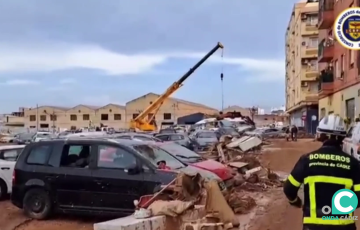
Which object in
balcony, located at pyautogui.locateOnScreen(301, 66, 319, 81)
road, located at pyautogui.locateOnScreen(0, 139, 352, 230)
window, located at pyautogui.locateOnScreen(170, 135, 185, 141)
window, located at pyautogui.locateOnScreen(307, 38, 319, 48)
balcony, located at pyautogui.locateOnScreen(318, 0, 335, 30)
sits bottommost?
road, located at pyautogui.locateOnScreen(0, 139, 352, 230)

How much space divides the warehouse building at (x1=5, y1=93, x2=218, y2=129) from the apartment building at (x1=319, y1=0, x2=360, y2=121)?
58498mm

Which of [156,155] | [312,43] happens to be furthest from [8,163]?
[312,43]

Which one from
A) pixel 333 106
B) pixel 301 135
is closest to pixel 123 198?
pixel 333 106

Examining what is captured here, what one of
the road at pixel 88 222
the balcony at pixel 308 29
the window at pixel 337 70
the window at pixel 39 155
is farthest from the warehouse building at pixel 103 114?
the window at pixel 39 155

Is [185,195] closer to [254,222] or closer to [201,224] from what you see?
[201,224]

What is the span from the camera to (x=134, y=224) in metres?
6.61

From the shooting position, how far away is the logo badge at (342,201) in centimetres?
→ 356

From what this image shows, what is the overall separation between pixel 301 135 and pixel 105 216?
147 feet

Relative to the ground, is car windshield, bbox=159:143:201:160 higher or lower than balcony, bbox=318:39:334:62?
lower

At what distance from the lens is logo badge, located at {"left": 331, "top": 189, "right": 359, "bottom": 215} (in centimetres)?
356

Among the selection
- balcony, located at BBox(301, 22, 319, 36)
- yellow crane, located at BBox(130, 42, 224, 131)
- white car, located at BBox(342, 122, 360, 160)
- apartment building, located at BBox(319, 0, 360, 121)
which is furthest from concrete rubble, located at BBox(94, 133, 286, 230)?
balcony, located at BBox(301, 22, 319, 36)

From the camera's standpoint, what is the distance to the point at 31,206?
9.80 meters

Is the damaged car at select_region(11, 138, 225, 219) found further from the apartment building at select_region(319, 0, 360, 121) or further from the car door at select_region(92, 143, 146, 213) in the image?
the apartment building at select_region(319, 0, 360, 121)

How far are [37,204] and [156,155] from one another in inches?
103
